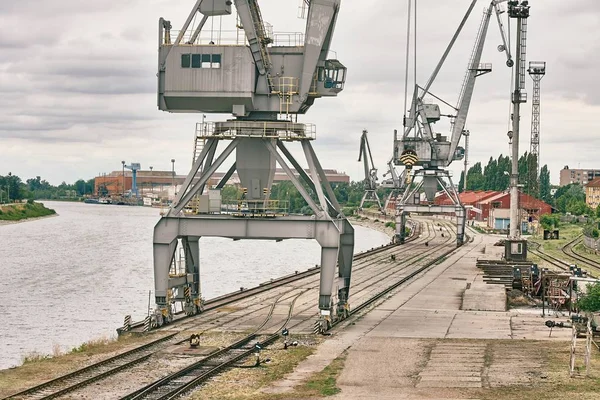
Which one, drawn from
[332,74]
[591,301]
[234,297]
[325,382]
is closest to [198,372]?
[325,382]

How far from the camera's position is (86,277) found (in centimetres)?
8119

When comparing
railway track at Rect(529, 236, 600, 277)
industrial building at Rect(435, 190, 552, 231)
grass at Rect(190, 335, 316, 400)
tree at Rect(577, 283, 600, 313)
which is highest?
industrial building at Rect(435, 190, 552, 231)

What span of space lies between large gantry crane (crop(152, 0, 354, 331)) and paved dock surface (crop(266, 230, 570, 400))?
3.65 metres

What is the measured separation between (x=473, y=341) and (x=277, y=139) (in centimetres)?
1198

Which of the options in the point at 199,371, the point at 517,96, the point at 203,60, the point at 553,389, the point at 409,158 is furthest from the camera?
the point at 409,158

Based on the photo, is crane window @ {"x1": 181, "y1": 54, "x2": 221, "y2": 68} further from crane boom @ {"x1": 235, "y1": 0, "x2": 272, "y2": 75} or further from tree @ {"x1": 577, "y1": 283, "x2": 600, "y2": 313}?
tree @ {"x1": 577, "y1": 283, "x2": 600, "y2": 313}

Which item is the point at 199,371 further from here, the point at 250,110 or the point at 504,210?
the point at 504,210

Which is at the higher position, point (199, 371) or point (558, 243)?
point (558, 243)

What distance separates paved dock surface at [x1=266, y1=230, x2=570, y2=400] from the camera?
28812 millimetres

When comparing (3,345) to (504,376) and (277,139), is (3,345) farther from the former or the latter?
(504,376)

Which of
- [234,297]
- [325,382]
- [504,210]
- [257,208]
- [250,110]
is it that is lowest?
[234,297]

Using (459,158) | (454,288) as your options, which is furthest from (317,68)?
(459,158)

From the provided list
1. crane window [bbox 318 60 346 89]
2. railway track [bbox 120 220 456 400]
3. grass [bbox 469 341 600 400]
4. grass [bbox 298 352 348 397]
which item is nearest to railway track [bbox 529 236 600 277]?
crane window [bbox 318 60 346 89]

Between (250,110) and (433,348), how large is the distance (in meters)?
13.5
